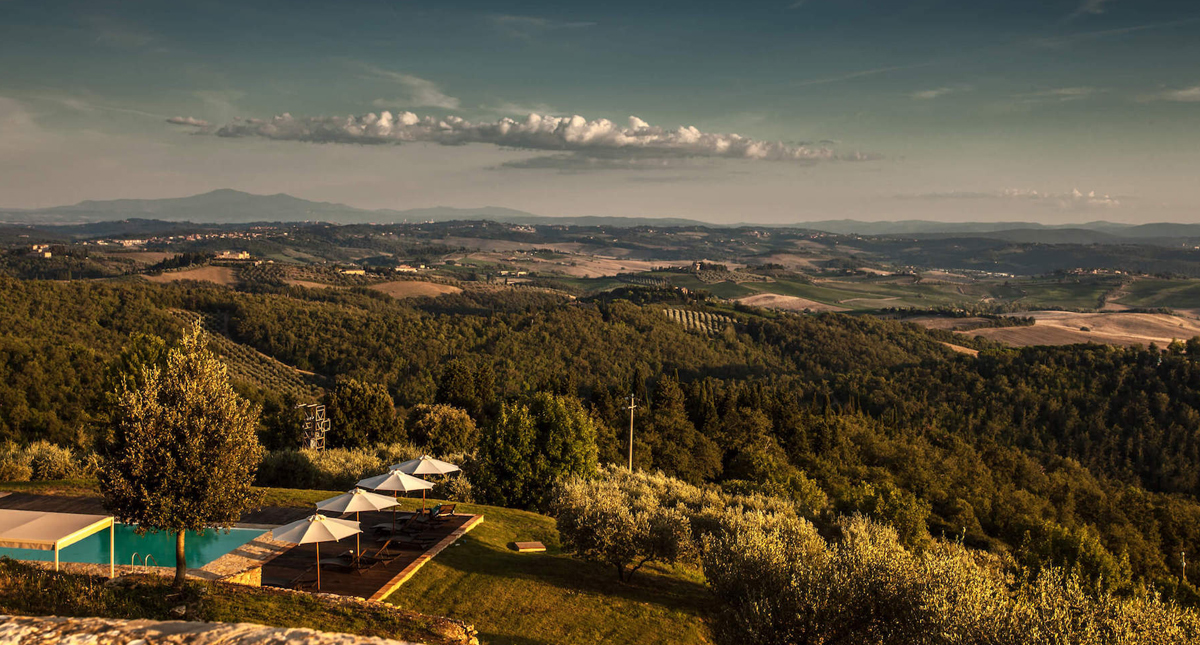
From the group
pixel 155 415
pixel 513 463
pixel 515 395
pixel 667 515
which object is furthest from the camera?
pixel 515 395

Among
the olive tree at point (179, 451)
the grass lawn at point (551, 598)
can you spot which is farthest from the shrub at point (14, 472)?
the grass lawn at point (551, 598)

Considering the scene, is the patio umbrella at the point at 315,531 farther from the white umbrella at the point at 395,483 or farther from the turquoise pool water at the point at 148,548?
the white umbrella at the point at 395,483

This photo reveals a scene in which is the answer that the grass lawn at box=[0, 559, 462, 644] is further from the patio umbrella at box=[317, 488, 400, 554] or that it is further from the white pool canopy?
the patio umbrella at box=[317, 488, 400, 554]

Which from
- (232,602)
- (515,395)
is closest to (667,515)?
(232,602)

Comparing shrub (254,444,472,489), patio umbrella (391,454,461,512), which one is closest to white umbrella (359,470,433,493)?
patio umbrella (391,454,461,512)

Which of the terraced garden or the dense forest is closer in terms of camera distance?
the dense forest

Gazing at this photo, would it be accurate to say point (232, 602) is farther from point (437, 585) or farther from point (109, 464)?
point (437, 585)
